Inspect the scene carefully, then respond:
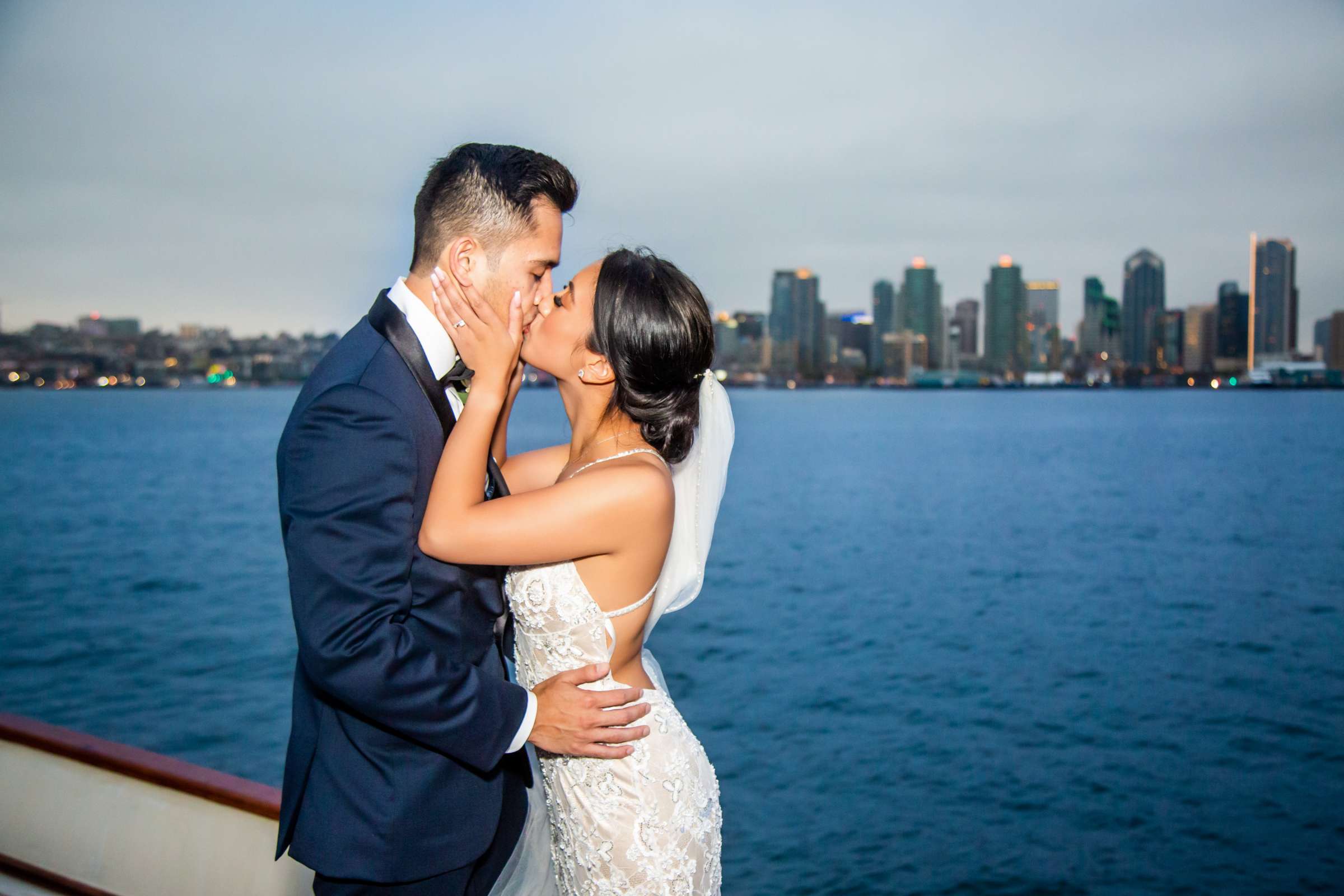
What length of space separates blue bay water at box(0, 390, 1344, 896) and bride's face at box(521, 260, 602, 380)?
716 cm

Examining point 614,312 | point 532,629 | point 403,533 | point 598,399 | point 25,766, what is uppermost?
point 614,312

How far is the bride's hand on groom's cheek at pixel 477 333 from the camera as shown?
1945 mm

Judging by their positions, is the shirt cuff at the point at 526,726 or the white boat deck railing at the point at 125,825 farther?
the white boat deck railing at the point at 125,825

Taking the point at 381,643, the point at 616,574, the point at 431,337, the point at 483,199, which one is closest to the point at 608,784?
the point at 616,574

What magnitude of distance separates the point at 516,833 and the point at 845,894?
22.2ft

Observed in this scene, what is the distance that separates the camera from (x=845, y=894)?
8.23m

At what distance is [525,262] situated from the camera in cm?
203

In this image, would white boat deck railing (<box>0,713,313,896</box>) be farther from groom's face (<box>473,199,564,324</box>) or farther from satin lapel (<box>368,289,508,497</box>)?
groom's face (<box>473,199,564,324</box>)

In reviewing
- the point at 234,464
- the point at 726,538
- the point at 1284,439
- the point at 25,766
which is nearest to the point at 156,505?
the point at 234,464

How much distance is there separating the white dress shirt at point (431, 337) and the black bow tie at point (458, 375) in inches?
0.5

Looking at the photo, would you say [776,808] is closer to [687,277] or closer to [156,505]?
[687,277]

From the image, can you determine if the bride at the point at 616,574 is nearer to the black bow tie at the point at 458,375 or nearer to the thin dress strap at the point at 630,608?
the thin dress strap at the point at 630,608

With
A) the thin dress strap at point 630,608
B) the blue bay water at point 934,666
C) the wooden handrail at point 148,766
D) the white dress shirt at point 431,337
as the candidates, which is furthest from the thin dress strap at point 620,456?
the blue bay water at point 934,666

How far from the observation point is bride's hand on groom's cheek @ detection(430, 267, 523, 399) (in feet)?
6.38
